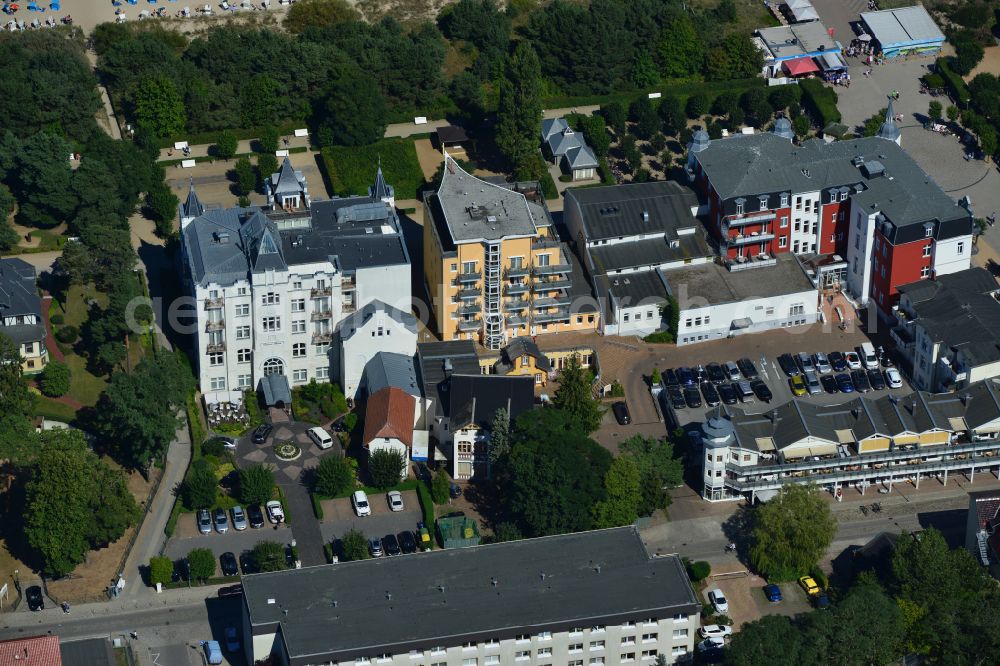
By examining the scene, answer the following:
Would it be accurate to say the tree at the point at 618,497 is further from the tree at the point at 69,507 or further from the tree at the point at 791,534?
the tree at the point at 69,507

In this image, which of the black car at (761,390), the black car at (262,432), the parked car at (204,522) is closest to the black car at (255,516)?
the parked car at (204,522)

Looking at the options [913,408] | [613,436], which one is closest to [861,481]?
[913,408]

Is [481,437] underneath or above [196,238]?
underneath

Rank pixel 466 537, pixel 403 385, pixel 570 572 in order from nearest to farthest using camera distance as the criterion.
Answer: pixel 570 572
pixel 466 537
pixel 403 385

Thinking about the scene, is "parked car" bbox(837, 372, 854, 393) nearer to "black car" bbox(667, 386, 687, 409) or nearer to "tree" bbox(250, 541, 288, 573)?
"black car" bbox(667, 386, 687, 409)

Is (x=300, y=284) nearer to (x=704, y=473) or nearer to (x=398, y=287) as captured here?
(x=398, y=287)

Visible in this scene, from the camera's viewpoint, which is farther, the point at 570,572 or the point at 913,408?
the point at 913,408

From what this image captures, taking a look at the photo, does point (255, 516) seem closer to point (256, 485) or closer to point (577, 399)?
point (256, 485)
